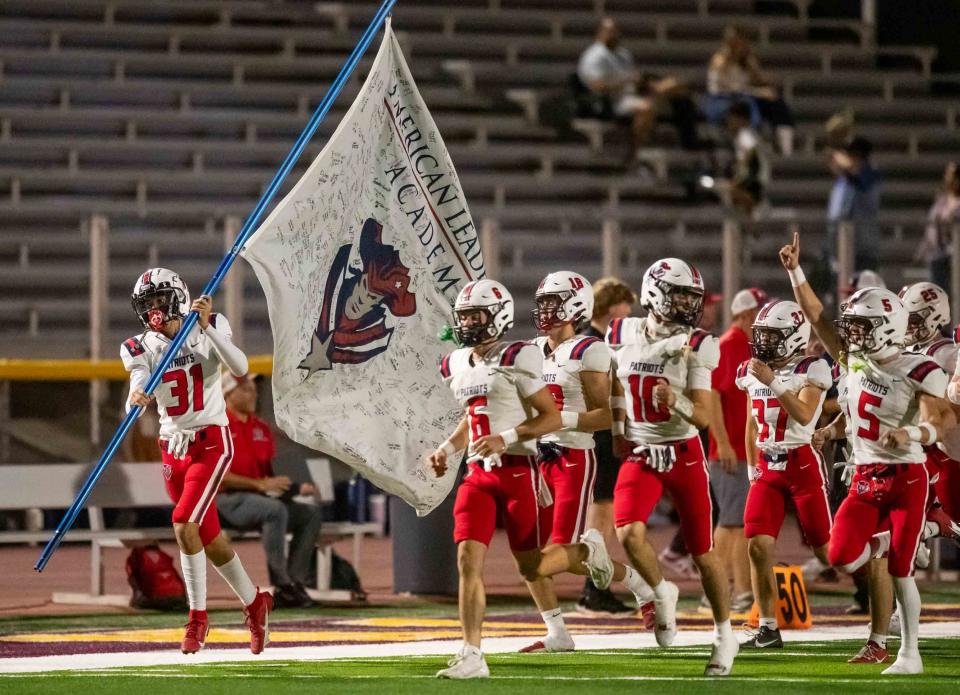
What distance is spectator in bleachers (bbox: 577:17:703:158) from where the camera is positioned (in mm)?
19828

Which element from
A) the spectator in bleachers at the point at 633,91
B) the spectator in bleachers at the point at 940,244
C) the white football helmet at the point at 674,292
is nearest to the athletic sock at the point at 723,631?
the white football helmet at the point at 674,292

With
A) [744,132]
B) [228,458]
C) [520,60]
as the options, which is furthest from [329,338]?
[520,60]

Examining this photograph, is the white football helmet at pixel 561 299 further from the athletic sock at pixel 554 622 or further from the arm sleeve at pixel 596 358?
the athletic sock at pixel 554 622

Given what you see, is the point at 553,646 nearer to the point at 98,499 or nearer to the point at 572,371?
the point at 572,371

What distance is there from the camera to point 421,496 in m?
9.31

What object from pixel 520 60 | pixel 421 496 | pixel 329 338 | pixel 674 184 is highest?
pixel 520 60

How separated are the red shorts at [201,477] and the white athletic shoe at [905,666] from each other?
3.17 m

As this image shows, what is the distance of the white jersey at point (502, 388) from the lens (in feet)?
26.5

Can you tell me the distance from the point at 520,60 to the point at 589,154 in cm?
174

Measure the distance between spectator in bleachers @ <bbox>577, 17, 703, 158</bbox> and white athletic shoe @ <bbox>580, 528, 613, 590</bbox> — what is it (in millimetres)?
11231

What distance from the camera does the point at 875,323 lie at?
838 centimetres

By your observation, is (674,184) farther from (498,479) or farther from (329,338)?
(498,479)

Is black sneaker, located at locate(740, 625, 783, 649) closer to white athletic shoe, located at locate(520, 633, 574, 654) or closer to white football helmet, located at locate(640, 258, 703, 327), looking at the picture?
white athletic shoe, located at locate(520, 633, 574, 654)

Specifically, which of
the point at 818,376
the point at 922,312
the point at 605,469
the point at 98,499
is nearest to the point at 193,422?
the point at 605,469
